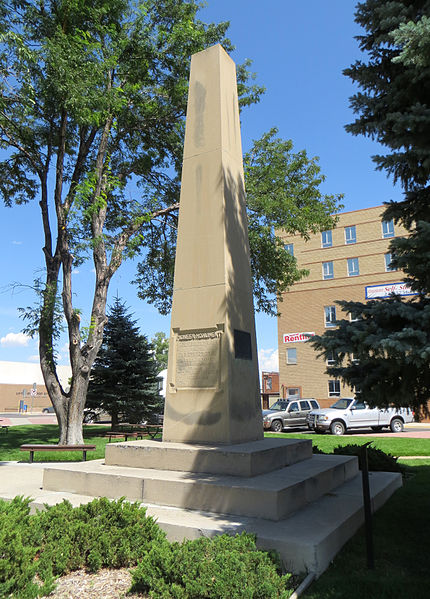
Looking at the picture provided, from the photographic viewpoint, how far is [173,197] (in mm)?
18875

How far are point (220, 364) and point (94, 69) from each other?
1118 cm

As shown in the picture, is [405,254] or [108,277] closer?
[405,254]

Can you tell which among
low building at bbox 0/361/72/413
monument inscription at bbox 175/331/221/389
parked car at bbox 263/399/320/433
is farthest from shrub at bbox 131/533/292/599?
low building at bbox 0/361/72/413

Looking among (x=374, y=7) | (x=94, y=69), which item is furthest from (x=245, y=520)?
(x=94, y=69)

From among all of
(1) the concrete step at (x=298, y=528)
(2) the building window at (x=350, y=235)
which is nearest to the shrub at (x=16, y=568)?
(1) the concrete step at (x=298, y=528)

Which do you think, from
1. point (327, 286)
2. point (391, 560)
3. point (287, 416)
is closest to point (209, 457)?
point (391, 560)

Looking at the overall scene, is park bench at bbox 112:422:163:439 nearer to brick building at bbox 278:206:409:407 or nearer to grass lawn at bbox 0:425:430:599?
grass lawn at bbox 0:425:430:599

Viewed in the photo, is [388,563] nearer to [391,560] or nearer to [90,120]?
[391,560]

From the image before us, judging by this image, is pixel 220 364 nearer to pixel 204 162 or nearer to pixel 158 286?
pixel 204 162

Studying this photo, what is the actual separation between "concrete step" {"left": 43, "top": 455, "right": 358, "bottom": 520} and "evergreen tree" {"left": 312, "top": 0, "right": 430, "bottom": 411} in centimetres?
154

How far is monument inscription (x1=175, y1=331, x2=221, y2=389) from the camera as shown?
23.9ft

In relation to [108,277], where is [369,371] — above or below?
below

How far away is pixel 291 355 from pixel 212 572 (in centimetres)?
3609

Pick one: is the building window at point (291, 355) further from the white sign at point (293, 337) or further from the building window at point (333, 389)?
the building window at point (333, 389)
